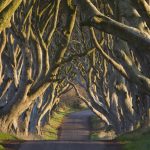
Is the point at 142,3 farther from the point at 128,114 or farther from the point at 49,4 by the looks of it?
the point at 128,114

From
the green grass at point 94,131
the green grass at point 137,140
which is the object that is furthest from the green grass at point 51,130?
the green grass at point 137,140

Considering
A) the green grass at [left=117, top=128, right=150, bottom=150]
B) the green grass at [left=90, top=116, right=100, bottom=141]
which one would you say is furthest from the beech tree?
the green grass at [left=90, top=116, right=100, bottom=141]

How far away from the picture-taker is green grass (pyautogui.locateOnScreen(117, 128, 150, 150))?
15.2m

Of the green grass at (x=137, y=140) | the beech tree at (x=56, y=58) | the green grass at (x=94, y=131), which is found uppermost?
the beech tree at (x=56, y=58)

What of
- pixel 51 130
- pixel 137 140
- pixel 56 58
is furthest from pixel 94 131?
pixel 137 140

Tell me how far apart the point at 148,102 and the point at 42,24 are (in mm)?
6315

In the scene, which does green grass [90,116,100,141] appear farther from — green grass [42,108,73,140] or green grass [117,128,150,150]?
green grass [117,128,150,150]

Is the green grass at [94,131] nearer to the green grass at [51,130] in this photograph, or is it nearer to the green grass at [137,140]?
the green grass at [51,130]

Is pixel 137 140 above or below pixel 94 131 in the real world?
above

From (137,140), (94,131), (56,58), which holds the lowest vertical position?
(94,131)

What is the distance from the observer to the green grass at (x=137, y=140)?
1521 cm

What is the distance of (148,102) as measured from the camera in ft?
63.8

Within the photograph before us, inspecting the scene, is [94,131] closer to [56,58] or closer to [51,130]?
[51,130]

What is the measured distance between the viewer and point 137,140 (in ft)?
55.8
